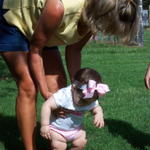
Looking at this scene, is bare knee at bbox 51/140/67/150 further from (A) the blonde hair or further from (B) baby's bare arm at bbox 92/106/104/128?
(A) the blonde hair

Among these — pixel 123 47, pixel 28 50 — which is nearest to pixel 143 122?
pixel 28 50

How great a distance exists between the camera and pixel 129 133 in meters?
5.26

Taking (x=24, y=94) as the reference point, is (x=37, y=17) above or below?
above

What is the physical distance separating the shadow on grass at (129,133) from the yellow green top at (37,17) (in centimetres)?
135

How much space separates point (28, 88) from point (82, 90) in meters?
0.58

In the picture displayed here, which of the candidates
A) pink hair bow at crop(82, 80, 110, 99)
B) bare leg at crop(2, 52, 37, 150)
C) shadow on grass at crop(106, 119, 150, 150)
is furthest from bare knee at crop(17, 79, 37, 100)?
shadow on grass at crop(106, 119, 150, 150)

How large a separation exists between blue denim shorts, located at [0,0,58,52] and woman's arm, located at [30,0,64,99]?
0.84 feet

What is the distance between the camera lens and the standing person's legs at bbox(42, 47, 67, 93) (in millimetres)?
4543

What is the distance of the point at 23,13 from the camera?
13.4ft

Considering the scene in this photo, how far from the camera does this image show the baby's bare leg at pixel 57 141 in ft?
13.3

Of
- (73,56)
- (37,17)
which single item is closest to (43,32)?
(37,17)

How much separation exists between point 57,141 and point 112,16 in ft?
3.63

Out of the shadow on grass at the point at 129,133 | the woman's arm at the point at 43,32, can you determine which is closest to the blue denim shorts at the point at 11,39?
the woman's arm at the point at 43,32

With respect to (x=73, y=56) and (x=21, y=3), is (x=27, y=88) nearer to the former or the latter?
(x=73, y=56)
